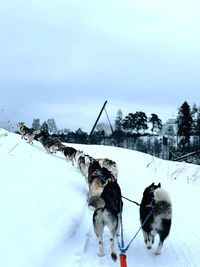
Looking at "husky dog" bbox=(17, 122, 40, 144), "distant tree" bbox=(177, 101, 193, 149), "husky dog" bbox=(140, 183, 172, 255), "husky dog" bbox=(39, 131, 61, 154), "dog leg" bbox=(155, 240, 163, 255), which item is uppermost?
"distant tree" bbox=(177, 101, 193, 149)

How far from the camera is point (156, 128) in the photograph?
58156 mm

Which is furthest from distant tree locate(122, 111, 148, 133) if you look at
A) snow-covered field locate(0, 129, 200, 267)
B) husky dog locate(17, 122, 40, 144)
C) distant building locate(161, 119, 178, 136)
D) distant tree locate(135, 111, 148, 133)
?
snow-covered field locate(0, 129, 200, 267)

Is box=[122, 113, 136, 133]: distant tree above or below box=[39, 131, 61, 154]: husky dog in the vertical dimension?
above

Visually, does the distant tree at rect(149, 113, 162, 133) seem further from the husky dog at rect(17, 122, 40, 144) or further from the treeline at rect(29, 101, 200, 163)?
the husky dog at rect(17, 122, 40, 144)

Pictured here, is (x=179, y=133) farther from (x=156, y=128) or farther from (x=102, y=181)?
(x=102, y=181)

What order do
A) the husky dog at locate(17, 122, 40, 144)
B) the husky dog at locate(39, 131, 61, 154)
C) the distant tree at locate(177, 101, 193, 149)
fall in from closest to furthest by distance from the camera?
1. the husky dog at locate(39, 131, 61, 154)
2. the husky dog at locate(17, 122, 40, 144)
3. the distant tree at locate(177, 101, 193, 149)

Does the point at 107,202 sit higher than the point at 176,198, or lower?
higher

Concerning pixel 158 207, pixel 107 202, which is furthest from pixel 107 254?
pixel 158 207

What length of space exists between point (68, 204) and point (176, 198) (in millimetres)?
3744

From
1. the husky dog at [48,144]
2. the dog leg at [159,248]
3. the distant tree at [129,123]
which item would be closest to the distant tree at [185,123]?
the distant tree at [129,123]

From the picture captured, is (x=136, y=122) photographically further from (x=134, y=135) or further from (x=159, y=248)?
(x=159, y=248)

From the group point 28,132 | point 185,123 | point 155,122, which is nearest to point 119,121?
point 155,122

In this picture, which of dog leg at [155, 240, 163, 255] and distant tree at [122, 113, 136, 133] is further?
distant tree at [122, 113, 136, 133]

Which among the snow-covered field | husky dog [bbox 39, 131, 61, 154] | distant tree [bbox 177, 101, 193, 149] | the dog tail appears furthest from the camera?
distant tree [bbox 177, 101, 193, 149]
